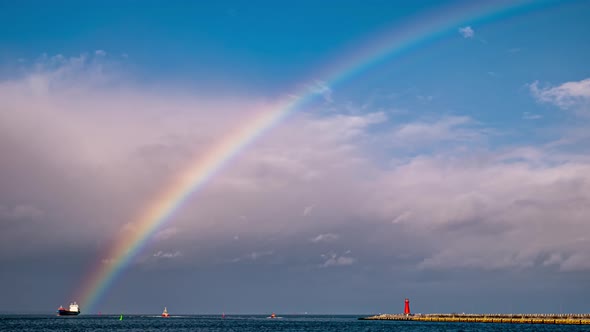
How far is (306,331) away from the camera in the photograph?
15650 centimetres

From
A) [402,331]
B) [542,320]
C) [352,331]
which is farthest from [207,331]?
[542,320]

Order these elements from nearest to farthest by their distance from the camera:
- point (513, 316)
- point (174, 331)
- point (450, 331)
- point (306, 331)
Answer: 1. point (450, 331)
2. point (174, 331)
3. point (306, 331)
4. point (513, 316)

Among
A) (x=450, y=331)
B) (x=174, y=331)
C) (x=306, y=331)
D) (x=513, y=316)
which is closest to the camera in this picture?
(x=450, y=331)

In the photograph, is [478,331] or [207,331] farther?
[207,331]

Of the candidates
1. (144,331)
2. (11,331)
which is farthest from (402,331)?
(11,331)

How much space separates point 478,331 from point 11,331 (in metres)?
107

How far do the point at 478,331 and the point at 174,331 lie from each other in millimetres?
70554

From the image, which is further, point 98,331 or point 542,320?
point 542,320

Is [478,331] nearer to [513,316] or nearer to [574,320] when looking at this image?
[574,320]

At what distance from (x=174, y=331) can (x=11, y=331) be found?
1457 inches

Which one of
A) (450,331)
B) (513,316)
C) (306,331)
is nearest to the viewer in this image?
(450,331)

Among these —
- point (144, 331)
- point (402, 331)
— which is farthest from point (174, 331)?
point (402, 331)

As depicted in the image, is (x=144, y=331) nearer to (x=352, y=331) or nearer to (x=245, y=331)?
(x=245, y=331)

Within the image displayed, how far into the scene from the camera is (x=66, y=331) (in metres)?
141
